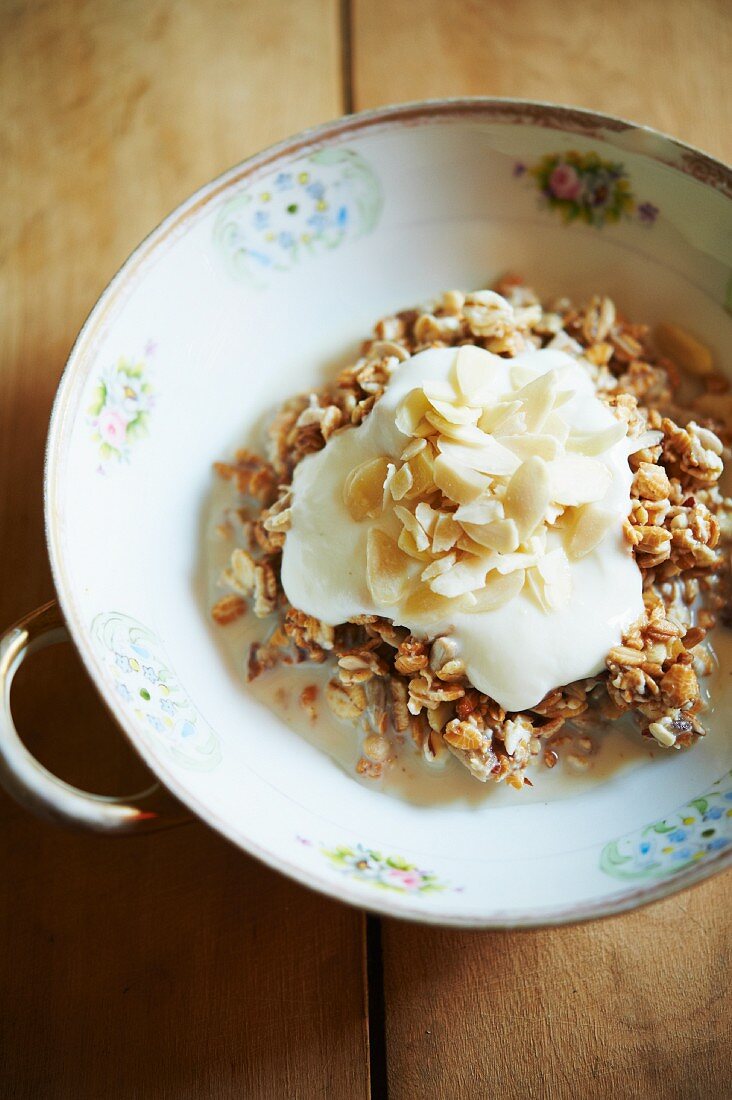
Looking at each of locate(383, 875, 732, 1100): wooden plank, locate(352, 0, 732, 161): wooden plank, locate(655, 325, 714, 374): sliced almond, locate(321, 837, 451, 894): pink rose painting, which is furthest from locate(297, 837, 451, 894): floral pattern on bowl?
locate(352, 0, 732, 161): wooden plank

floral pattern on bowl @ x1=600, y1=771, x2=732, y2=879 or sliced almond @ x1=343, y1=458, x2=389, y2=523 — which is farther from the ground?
sliced almond @ x1=343, y1=458, x2=389, y2=523

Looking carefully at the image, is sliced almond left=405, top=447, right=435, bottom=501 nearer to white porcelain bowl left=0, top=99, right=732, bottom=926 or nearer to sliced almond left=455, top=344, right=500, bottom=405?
sliced almond left=455, top=344, right=500, bottom=405

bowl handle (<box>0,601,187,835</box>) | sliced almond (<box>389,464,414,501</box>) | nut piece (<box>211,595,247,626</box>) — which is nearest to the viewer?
bowl handle (<box>0,601,187,835</box>)

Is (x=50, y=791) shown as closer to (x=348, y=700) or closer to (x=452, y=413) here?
(x=348, y=700)

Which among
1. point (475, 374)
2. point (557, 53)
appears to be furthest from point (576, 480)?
point (557, 53)

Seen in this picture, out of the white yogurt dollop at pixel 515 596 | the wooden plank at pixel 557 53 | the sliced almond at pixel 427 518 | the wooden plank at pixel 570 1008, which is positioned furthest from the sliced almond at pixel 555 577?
the wooden plank at pixel 557 53
